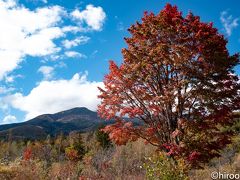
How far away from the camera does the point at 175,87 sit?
17266 millimetres

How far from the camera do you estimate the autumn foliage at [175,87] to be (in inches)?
661

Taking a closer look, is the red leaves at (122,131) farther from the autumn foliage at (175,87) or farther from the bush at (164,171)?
the bush at (164,171)

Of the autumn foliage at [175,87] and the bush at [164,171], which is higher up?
the autumn foliage at [175,87]

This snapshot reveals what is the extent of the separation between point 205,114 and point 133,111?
3728mm

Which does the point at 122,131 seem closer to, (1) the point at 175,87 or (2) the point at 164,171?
(1) the point at 175,87

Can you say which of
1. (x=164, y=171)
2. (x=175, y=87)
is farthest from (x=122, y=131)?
(x=164, y=171)

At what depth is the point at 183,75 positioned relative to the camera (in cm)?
1738

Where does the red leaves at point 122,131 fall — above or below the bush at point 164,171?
Result: above

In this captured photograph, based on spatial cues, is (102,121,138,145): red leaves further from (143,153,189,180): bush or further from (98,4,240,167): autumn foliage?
(143,153,189,180): bush

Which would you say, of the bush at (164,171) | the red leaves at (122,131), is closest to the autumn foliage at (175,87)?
the red leaves at (122,131)

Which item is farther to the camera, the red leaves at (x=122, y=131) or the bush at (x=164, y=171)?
the red leaves at (x=122, y=131)

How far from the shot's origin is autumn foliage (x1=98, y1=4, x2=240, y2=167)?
55.1ft

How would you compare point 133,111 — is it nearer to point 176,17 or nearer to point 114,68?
point 114,68

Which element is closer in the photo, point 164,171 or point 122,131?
point 164,171
